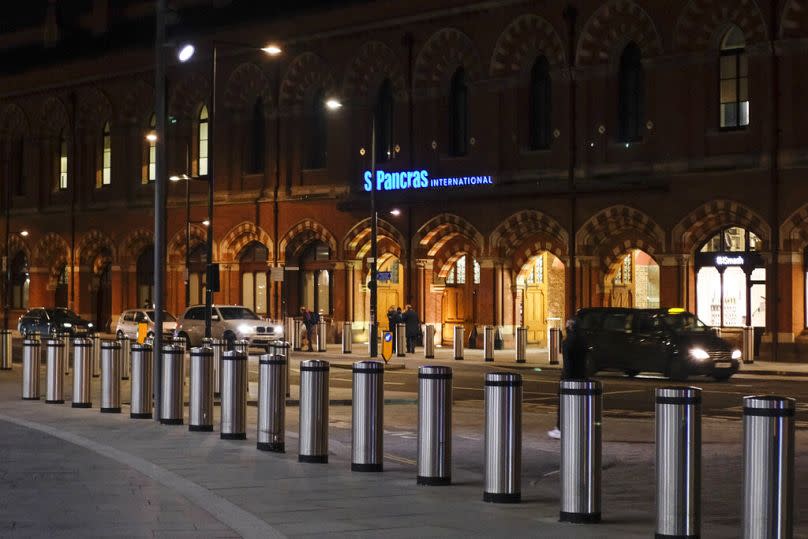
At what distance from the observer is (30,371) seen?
2392cm

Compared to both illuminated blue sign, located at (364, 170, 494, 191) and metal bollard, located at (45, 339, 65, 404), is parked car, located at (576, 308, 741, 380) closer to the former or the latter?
illuminated blue sign, located at (364, 170, 494, 191)

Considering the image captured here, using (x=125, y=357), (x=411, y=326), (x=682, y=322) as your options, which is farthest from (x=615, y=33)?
(x=125, y=357)

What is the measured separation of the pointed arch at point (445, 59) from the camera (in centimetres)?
4828

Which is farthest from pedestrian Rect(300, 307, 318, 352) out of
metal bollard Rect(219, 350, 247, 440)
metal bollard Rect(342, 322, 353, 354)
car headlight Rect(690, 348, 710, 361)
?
metal bollard Rect(219, 350, 247, 440)

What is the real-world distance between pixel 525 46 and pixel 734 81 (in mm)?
7522

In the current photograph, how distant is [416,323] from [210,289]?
11.1 meters

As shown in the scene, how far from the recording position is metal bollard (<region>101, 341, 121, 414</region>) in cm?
A: 2108

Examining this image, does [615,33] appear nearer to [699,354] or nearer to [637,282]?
[637,282]

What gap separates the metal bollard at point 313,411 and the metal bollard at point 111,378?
678cm

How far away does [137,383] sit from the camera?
2012 centimetres

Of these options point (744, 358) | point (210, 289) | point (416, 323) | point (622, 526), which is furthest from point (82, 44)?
point (622, 526)

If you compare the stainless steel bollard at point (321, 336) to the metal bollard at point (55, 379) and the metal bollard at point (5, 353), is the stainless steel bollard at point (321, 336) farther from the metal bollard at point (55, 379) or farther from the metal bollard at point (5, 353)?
the metal bollard at point (55, 379)

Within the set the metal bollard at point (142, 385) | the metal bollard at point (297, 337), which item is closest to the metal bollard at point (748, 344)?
the metal bollard at point (297, 337)

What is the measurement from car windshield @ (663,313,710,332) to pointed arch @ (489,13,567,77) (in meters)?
13.0
